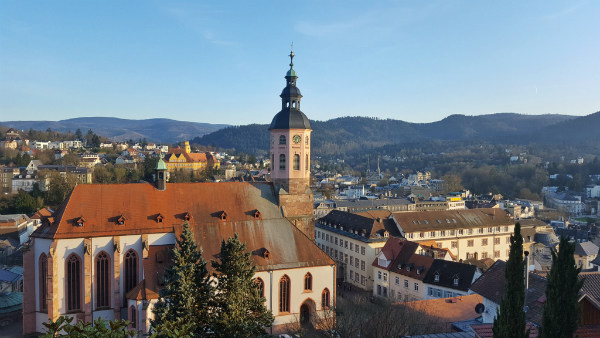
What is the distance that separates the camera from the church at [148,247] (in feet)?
104

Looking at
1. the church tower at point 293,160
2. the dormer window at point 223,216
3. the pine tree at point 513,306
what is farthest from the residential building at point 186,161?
the pine tree at point 513,306

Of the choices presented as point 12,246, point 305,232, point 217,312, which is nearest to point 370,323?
point 217,312

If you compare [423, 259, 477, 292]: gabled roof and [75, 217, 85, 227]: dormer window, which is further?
[423, 259, 477, 292]: gabled roof

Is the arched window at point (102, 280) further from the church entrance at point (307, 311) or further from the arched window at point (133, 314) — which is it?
the church entrance at point (307, 311)

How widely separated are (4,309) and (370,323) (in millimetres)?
28714

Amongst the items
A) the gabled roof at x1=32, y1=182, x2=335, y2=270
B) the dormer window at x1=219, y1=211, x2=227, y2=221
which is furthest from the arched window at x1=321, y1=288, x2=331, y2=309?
the dormer window at x1=219, y1=211, x2=227, y2=221

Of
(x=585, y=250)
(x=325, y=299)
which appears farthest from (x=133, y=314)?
(x=585, y=250)

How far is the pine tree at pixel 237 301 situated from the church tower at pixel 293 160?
14.2 metres

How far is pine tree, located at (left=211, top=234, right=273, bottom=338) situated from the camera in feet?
72.2

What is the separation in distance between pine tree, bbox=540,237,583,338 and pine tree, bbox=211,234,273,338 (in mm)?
12327

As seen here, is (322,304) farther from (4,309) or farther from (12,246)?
(12,246)

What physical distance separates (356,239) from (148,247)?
102 feet

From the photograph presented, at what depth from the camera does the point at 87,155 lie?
127 meters

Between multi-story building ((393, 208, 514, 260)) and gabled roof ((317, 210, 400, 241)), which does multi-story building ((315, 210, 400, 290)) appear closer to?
gabled roof ((317, 210, 400, 241))
